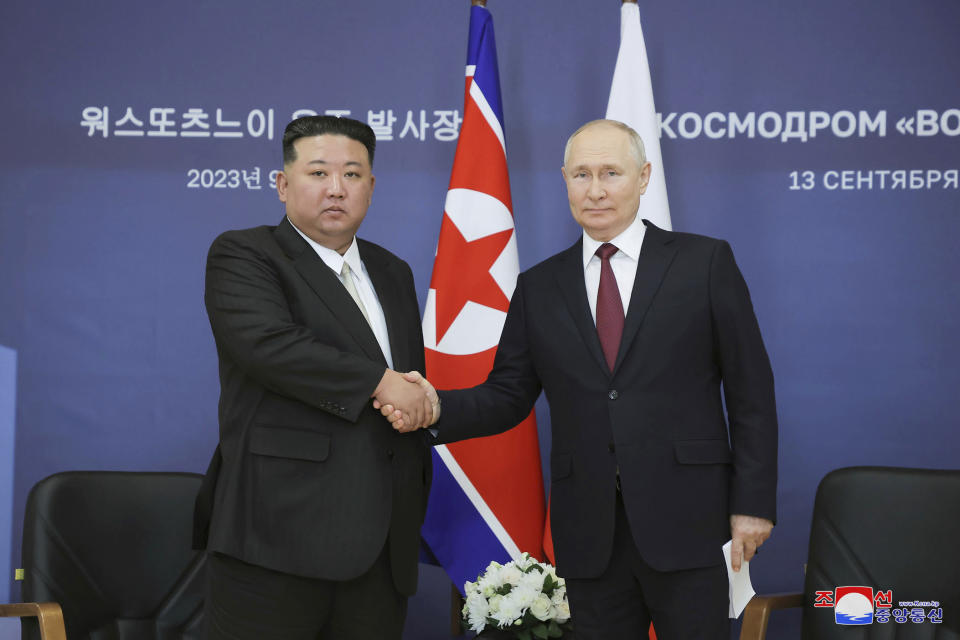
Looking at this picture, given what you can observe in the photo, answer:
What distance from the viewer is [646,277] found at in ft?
6.84

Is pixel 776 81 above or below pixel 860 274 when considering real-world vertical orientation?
above

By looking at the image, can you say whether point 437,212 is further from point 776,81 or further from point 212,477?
point 212,477

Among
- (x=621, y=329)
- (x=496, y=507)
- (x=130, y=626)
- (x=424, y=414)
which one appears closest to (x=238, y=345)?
(x=424, y=414)

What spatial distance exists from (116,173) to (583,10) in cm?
205

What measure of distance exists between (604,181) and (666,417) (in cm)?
60

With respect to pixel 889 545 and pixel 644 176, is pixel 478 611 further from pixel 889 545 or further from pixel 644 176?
pixel 644 176

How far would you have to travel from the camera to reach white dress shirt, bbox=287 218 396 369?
227 centimetres

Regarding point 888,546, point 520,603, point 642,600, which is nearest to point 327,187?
point 642,600

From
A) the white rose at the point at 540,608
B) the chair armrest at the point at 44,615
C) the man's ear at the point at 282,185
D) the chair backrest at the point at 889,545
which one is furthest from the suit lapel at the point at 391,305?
the chair backrest at the point at 889,545

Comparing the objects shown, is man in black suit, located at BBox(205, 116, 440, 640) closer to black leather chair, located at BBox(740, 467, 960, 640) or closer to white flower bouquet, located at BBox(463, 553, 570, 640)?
white flower bouquet, located at BBox(463, 553, 570, 640)

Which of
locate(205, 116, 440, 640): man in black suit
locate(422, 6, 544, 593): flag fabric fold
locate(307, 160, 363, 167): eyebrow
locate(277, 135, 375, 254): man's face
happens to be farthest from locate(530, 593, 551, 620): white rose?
locate(307, 160, 363, 167): eyebrow

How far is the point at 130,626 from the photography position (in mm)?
2641

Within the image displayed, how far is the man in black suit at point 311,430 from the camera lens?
2025 mm

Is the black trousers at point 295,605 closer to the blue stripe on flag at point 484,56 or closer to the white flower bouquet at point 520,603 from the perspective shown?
the white flower bouquet at point 520,603
